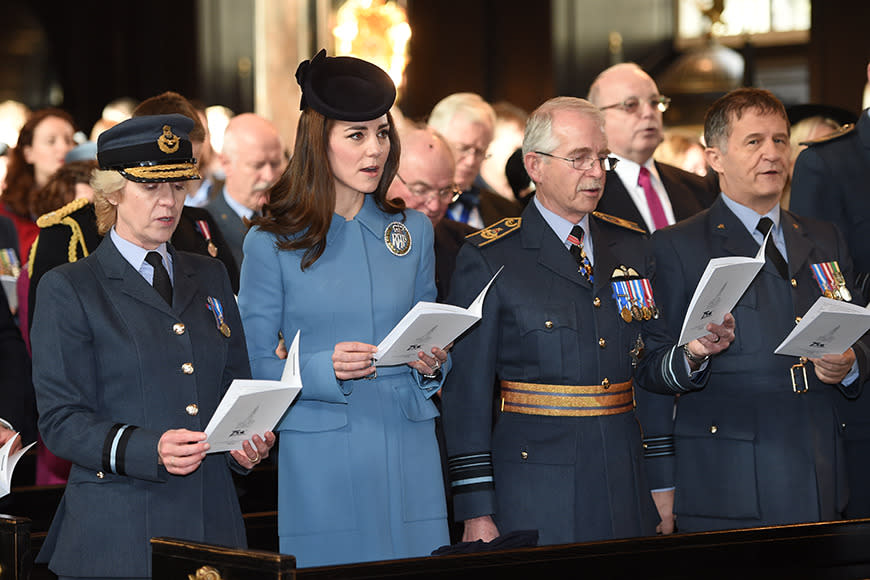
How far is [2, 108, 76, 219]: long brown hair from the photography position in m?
5.64

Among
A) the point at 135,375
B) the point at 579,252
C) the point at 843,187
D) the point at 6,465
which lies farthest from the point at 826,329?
the point at 6,465

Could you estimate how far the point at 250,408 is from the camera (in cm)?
256

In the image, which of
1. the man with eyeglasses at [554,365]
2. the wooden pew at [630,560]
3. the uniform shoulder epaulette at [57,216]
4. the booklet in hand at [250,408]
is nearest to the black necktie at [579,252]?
the man with eyeglasses at [554,365]

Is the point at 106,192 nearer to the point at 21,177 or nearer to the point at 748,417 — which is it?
the point at 748,417

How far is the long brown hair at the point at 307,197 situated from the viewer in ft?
10.0

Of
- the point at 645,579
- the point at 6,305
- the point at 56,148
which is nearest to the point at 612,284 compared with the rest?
the point at 645,579

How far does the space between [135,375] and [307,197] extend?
0.65 metres

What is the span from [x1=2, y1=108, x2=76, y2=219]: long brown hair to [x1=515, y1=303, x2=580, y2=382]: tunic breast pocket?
3.19 m

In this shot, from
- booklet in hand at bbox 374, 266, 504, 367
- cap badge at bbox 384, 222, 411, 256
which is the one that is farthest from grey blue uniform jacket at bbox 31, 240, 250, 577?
cap badge at bbox 384, 222, 411, 256

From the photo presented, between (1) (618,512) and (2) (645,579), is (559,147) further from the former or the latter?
(2) (645,579)

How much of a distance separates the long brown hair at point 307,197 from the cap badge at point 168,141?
0.32m

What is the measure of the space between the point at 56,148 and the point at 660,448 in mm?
3375

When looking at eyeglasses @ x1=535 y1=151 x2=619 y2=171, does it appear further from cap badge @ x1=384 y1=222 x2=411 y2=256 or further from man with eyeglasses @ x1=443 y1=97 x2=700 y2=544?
cap badge @ x1=384 y1=222 x2=411 y2=256

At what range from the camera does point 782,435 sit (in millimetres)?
3369
